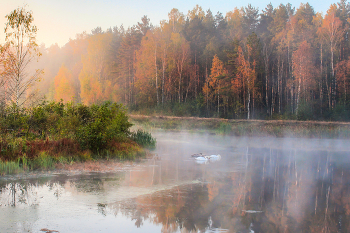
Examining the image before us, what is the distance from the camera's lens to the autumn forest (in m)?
42.1

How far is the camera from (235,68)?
48000mm

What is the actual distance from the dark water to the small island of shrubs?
117 centimetres

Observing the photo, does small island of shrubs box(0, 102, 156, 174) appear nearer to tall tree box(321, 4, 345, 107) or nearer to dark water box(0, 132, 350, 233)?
dark water box(0, 132, 350, 233)

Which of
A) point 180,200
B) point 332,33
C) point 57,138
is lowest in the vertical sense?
point 180,200

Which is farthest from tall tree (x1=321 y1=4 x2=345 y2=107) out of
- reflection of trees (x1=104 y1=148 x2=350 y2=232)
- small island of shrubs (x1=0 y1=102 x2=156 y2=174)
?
small island of shrubs (x1=0 y1=102 x2=156 y2=174)

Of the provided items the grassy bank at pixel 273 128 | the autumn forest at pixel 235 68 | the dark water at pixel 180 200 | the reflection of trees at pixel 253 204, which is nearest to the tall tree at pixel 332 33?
the autumn forest at pixel 235 68

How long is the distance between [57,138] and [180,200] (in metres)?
6.92

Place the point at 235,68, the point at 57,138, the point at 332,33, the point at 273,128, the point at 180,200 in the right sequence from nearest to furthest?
the point at 180,200
the point at 57,138
the point at 273,128
the point at 332,33
the point at 235,68

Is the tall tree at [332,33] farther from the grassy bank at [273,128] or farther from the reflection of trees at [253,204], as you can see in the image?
the reflection of trees at [253,204]

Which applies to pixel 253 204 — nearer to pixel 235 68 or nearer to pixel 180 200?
pixel 180 200

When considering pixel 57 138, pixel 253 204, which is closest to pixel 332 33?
pixel 57 138

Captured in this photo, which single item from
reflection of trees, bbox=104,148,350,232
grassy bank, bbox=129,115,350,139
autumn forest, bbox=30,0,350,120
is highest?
autumn forest, bbox=30,0,350,120

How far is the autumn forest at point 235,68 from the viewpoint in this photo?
42.1 metres

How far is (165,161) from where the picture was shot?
14.1 meters
